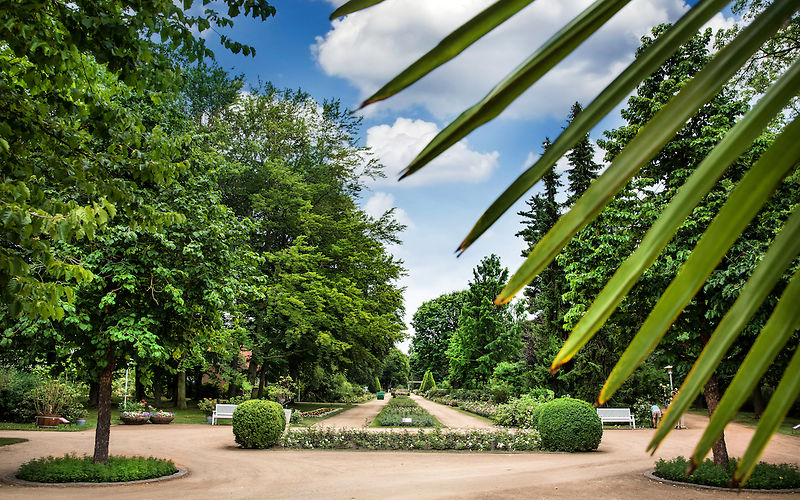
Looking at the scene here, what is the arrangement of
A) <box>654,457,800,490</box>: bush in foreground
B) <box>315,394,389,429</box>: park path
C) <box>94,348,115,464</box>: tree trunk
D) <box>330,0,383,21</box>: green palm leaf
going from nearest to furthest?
<box>330,0,383,21</box>: green palm leaf → <box>654,457,800,490</box>: bush in foreground → <box>94,348,115,464</box>: tree trunk → <box>315,394,389,429</box>: park path

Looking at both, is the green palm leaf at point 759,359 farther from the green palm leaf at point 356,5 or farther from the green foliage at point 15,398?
the green foliage at point 15,398

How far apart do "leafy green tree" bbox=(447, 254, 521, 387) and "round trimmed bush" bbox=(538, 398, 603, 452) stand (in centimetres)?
1703

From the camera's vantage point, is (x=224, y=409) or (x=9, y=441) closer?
(x=9, y=441)

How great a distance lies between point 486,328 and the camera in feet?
115

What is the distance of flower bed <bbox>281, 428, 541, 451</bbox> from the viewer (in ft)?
51.4

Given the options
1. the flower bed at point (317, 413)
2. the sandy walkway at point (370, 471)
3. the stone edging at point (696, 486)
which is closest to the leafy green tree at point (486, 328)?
the flower bed at point (317, 413)

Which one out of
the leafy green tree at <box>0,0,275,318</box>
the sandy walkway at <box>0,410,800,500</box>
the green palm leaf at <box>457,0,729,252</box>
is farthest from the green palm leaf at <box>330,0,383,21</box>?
the sandy walkway at <box>0,410,800,500</box>

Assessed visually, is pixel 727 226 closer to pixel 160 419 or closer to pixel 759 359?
pixel 759 359

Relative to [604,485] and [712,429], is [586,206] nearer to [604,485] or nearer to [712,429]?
[712,429]

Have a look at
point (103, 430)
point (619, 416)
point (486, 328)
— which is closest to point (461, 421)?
point (619, 416)

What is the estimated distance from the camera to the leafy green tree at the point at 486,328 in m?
33.9

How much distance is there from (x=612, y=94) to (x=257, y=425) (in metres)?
16.3

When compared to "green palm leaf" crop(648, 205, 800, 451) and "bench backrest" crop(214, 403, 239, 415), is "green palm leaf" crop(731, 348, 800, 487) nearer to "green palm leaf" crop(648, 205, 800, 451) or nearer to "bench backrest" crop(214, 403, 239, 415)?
Answer: "green palm leaf" crop(648, 205, 800, 451)

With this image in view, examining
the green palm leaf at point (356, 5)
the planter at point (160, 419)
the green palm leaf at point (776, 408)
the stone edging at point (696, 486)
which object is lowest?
the stone edging at point (696, 486)
